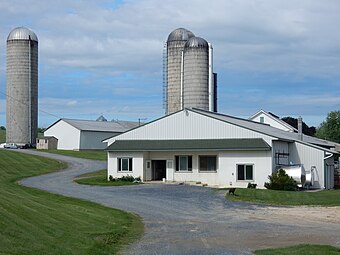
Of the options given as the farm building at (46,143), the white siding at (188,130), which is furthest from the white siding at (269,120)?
the white siding at (188,130)

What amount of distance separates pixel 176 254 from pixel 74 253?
263cm

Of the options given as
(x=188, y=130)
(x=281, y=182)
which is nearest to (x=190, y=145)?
(x=188, y=130)

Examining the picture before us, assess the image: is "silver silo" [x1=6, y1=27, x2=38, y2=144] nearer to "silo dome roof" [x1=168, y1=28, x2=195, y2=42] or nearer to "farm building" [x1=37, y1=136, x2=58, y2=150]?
"farm building" [x1=37, y1=136, x2=58, y2=150]

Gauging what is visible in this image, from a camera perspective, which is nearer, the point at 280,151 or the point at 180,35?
the point at 280,151

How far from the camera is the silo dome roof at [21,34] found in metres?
91.4

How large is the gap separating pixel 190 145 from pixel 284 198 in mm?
14566

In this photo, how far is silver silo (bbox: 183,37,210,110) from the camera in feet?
221

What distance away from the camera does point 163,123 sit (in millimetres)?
55750

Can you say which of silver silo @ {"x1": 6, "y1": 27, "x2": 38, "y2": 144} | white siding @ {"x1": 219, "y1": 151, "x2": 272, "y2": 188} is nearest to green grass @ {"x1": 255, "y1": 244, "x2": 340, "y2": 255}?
white siding @ {"x1": 219, "y1": 151, "x2": 272, "y2": 188}

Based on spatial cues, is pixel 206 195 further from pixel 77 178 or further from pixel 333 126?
pixel 333 126

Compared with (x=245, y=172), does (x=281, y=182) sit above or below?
below

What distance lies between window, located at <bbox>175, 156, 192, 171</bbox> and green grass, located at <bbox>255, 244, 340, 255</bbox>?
36111 mm

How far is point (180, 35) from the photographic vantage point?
238 ft

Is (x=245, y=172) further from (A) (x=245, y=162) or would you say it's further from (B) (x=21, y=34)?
(B) (x=21, y=34)
